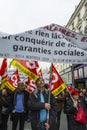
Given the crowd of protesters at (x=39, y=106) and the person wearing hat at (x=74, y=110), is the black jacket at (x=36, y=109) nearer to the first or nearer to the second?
the crowd of protesters at (x=39, y=106)

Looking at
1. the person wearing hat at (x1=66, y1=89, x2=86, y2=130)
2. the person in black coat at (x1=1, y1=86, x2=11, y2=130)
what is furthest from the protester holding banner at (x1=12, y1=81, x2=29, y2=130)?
Result: the person wearing hat at (x1=66, y1=89, x2=86, y2=130)

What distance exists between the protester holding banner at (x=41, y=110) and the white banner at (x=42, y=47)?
0.56 meters

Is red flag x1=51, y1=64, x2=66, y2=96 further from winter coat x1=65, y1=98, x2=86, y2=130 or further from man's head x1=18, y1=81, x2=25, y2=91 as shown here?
man's head x1=18, y1=81, x2=25, y2=91

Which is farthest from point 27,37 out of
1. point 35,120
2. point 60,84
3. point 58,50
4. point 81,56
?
point 60,84

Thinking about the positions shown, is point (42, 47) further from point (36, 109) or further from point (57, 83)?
point (57, 83)

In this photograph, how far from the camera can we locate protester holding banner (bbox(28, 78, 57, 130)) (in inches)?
241

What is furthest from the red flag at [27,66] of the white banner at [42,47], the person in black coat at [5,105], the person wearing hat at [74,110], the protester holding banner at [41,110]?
the protester holding banner at [41,110]

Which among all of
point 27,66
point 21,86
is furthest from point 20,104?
point 27,66

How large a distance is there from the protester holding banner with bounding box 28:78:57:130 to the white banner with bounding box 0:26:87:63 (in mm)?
560

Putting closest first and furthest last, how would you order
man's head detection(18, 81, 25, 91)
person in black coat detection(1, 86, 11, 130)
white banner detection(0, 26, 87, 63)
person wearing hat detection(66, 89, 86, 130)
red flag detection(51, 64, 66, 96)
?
white banner detection(0, 26, 87, 63) < person wearing hat detection(66, 89, 86, 130) < red flag detection(51, 64, 66, 96) < man's head detection(18, 81, 25, 91) < person in black coat detection(1, 86, 11, 130)

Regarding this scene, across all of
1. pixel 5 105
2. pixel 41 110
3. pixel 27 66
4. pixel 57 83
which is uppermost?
pixel 27 66

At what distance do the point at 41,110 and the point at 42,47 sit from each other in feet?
3.98

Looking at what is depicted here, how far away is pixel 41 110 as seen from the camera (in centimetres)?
620

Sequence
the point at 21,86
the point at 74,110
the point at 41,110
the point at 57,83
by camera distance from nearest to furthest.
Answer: the point at 41,110 < the point at 74,110 < the point at 57,83 < the point at 21,86
